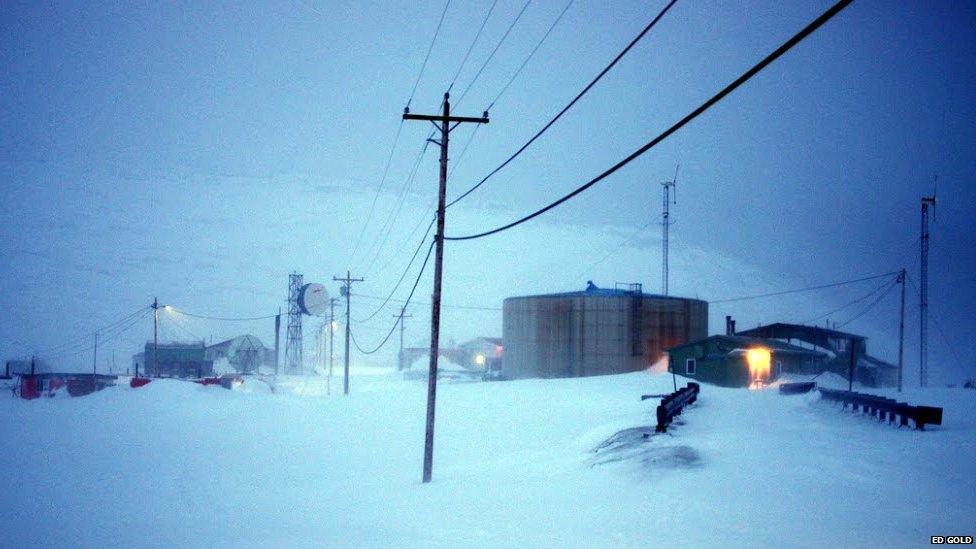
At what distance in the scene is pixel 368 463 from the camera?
756 inches

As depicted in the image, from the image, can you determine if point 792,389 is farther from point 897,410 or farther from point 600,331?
point 600,331

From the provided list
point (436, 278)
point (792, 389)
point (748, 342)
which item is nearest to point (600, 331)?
point (748, 342)

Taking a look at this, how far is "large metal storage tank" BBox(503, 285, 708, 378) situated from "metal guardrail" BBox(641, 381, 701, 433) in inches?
900

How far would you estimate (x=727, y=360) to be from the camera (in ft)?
134

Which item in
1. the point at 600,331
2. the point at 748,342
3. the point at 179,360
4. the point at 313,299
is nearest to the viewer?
the point at 748,342

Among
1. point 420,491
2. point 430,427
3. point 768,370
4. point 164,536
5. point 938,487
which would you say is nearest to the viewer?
point 938,487

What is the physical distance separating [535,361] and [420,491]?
38.1m

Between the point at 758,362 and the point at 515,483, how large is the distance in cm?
3357

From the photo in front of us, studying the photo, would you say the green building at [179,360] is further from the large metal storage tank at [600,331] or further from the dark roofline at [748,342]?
the dark roofline at [748,342]

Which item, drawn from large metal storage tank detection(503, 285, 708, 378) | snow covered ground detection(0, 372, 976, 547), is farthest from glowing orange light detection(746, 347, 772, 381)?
snow covered ground detection(0, 372, 976, 547)

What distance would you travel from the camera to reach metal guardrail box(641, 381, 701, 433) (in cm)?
1577

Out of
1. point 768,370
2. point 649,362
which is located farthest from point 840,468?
point 649,362

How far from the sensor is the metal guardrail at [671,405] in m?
15.8

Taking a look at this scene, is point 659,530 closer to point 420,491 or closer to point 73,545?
point 420,491
